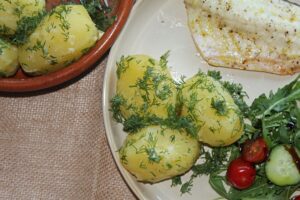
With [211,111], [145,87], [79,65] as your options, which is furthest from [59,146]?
[211,111]

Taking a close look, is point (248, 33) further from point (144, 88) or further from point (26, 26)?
point (26, 26)

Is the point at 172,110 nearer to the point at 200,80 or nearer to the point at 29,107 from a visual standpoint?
the point at 200,80

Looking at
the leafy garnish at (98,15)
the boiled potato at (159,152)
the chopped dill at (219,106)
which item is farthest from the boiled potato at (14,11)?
the chopped dill at (219,106)

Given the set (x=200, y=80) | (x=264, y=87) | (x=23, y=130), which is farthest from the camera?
(x=23, y=130)

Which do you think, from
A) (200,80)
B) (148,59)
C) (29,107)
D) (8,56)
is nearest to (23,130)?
(29,107)

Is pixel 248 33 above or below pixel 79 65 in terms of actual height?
above

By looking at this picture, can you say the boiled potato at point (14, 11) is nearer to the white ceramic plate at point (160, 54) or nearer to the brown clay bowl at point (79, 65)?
the brown clay bowl at point (79, 65)
